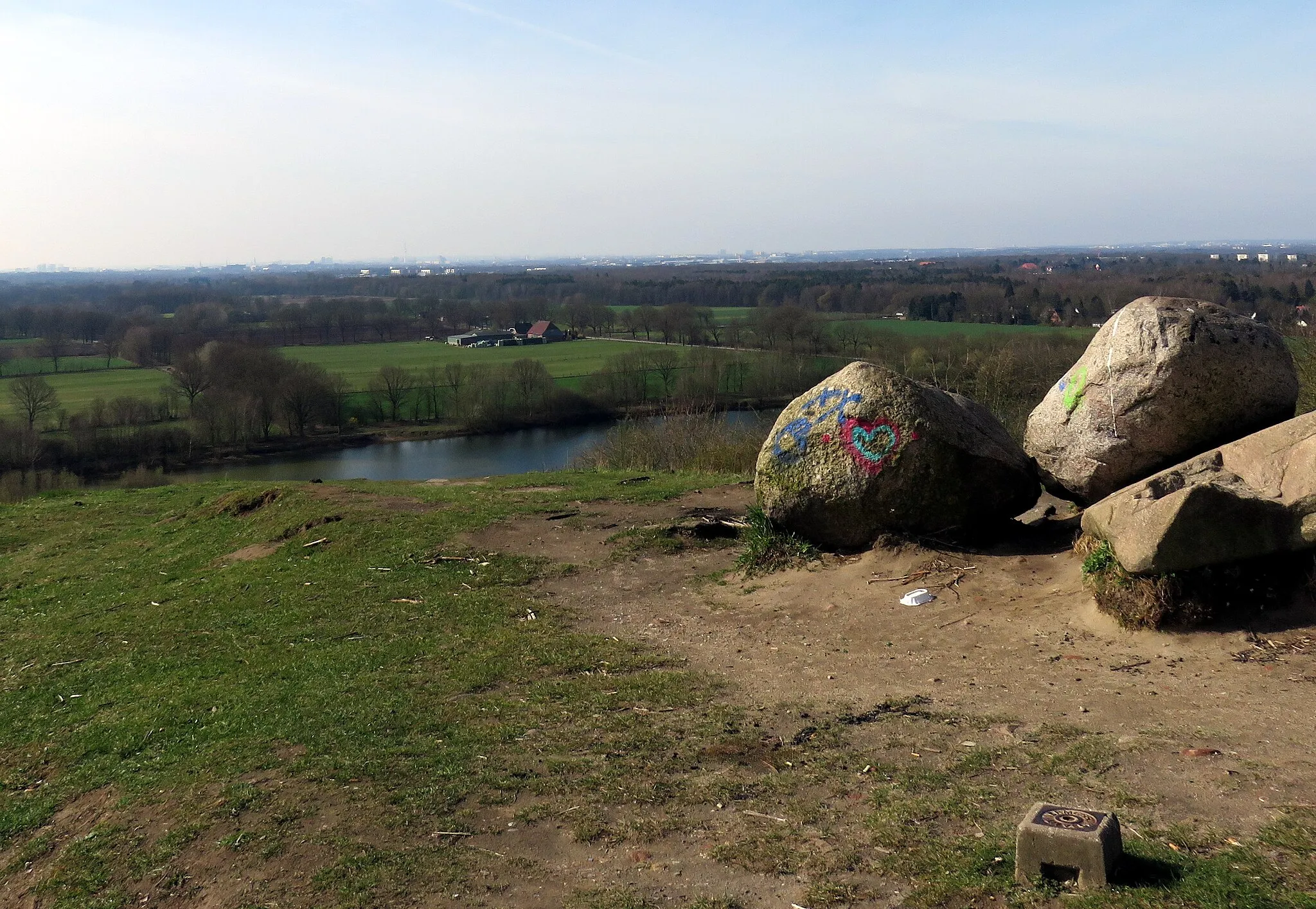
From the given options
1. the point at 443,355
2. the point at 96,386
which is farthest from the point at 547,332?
the point at 96,386

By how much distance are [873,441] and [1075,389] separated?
2.29m

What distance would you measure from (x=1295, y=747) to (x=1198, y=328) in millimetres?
5234

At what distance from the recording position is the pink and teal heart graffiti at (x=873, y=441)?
1130 cm

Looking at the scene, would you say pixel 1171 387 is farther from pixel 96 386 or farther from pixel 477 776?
pixel 96 386

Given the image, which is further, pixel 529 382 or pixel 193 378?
pixel 193 378

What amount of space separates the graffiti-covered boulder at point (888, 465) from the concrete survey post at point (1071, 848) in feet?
21.2

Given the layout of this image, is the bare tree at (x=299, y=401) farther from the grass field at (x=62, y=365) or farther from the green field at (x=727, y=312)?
the green field at (x=727, y=312)

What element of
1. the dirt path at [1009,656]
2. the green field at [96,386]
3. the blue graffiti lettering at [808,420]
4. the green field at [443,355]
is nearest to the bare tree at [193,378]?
the green field at [96,386]

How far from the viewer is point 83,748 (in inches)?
329

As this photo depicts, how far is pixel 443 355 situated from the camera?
8169cm

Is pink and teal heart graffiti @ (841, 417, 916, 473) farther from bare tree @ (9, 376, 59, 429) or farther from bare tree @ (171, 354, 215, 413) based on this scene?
bare tree @ (171, 354, 215, 413)

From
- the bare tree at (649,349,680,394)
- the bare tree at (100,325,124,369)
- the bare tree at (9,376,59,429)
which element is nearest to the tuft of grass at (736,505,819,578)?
the bare tree at (649,349,680,394)

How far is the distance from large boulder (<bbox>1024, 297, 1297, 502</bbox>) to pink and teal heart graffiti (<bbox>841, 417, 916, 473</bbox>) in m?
2.00

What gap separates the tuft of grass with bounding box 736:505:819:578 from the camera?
1194 centimetres
